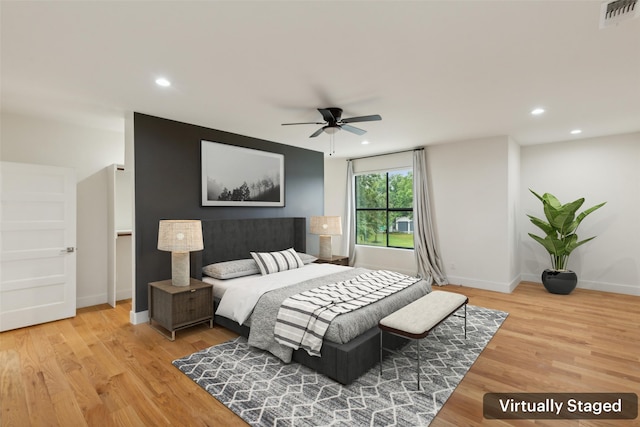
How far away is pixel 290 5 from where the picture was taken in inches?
70.9

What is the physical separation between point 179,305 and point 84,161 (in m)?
2.73

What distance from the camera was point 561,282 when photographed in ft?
16.3

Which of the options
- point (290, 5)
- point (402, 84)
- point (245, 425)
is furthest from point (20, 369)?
point (402, 84)

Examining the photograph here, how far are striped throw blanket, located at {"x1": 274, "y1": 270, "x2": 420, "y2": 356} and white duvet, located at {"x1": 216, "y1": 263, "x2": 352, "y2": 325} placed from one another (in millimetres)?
453

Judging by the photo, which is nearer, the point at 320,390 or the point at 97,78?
the point at 320,390

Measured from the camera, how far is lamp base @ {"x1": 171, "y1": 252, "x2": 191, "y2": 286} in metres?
3.59

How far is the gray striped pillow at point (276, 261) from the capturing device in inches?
168

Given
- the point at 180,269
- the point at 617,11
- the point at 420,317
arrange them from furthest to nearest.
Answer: the point at 180,269, the point at 420,317, the point at 617,11

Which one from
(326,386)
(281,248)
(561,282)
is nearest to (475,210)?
(561,282)

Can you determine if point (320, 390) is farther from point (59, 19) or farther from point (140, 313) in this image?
point (59, 19)

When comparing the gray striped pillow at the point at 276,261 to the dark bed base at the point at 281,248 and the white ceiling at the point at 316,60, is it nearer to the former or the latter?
the dark bed base at the point at 281,248

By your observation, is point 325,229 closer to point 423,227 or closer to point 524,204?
point 423,227

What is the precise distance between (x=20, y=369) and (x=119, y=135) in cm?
328

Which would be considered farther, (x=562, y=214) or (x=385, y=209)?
(x=385, y=209)
